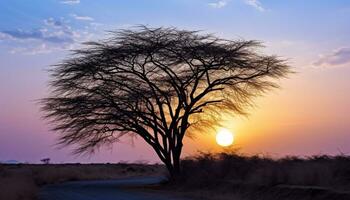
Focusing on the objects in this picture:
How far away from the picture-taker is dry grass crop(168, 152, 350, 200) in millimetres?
26812

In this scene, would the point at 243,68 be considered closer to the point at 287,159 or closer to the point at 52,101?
the point at 287,159

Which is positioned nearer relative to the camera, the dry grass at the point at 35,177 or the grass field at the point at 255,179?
the grass field at the point at 255,179

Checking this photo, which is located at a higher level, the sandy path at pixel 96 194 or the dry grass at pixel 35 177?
the dry grass at pixel 35 177

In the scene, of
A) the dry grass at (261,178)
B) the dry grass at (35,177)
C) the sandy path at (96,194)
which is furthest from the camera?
the dry grass at (35,177)

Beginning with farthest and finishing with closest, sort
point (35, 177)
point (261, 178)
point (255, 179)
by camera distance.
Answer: point (35, 177), point (255, 179), point (261, 178)

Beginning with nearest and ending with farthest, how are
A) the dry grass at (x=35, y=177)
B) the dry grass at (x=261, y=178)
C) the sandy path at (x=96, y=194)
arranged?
the dry grass at (x=261, y=178), the sandy path at (x=96, y=194), the dry grass at (x=35, y=177)

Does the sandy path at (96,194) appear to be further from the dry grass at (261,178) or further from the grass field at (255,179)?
the dry grass at (261,178)

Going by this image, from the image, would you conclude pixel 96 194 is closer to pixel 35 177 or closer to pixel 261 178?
pixel 261 178

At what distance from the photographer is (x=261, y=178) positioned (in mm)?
31375

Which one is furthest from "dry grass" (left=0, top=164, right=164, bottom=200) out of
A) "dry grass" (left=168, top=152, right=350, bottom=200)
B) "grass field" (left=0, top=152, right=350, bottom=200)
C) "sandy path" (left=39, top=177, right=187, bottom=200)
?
"dry grass" (left=168, top=152, right=350, bottom=200)

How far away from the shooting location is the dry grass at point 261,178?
2681 cm

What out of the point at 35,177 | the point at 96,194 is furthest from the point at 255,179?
the point at 35,177

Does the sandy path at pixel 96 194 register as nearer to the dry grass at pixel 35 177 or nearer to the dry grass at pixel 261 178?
the dry grass at pixel 35 177

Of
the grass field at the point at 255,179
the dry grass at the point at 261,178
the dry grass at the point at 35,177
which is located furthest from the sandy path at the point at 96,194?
the dry grass at the point at 261,178
